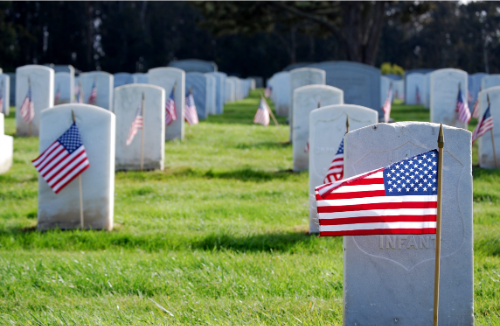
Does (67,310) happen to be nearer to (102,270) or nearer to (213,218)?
(102,270)

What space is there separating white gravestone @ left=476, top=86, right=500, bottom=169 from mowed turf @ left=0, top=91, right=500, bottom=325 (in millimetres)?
533

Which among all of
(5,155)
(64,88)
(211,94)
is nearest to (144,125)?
(5,155)

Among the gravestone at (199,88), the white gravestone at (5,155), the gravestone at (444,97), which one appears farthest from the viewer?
the gravestone at (199,88)

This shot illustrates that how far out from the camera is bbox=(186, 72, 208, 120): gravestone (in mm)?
18456

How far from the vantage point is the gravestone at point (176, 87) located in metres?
13.7

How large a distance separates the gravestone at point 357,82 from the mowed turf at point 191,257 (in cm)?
755

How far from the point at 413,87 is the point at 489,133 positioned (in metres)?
19.5

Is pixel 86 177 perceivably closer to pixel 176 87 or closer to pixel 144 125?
pixel 144 125

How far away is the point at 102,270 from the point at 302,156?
6.03 m

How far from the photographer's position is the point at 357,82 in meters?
17.6

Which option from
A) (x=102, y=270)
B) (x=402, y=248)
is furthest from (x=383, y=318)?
(x=102, y=270)

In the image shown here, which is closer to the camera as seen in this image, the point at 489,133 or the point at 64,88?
the point at 489,133

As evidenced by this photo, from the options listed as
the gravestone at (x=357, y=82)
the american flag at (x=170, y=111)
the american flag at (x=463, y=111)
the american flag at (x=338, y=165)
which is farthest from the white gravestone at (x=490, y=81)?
the american flag at (x=338, y=165)

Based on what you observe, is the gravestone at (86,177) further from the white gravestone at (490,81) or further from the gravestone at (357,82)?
the white gravestone at (490,81)
